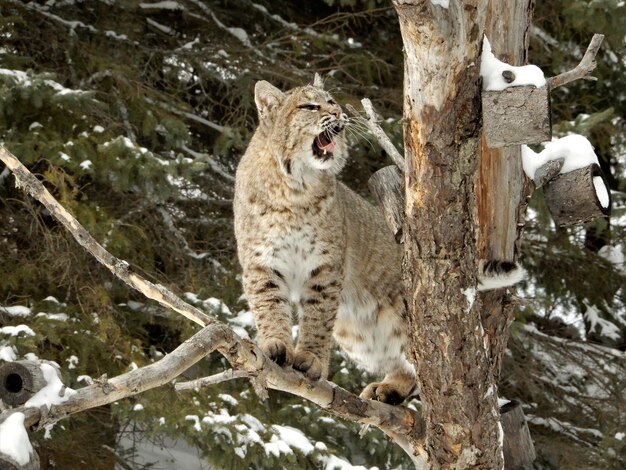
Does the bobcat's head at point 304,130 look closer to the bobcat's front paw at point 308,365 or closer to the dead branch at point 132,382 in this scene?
the bobcat's front paw at point 308,365

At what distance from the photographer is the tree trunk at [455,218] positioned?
10.3ft

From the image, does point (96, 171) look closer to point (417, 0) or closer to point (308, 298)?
point (308, 298)

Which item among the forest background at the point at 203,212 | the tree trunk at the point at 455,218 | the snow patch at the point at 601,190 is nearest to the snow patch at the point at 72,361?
the forest background at the point at 203,212

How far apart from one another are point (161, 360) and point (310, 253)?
1.76m

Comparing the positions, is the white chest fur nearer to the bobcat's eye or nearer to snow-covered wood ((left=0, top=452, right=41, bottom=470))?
the bobcat's eye

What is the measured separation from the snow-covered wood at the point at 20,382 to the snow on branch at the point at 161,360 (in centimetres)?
8

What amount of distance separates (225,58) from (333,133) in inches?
146

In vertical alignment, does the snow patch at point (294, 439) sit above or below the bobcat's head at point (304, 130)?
below

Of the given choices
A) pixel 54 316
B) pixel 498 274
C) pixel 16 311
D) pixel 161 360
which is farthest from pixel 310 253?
pixel 16 311

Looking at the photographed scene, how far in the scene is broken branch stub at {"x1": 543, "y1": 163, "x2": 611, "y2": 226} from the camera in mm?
3934

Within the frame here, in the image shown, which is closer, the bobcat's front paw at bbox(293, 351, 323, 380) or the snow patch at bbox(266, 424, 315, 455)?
the bobcat's front paw at bbox(293, 351, 323, 380)

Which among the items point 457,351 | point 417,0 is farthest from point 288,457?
point 417,0

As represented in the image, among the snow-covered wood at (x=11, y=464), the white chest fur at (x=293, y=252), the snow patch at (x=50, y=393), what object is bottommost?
the white chest fur at (x=293, y=252)

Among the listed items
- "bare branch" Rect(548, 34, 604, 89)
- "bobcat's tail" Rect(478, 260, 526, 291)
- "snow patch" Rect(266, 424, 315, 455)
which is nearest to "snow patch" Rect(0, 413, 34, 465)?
"bobcat's tail" Rect(478, 260, 526, 291)
